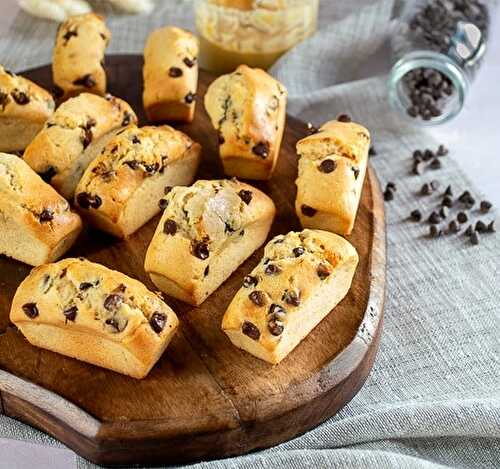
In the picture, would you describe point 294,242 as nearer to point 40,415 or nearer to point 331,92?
point 40,415

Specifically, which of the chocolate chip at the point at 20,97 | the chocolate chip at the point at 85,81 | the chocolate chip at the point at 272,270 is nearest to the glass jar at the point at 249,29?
the chocolate chip at the point at 85,81

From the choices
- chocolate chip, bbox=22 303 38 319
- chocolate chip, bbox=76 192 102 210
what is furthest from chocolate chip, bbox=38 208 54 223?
chocolate chip, bbox=22 303 38 319

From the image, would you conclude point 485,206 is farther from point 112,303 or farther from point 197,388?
point 112,303

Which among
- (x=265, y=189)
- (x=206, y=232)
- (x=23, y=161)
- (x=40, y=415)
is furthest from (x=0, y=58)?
(x=40, y=415)

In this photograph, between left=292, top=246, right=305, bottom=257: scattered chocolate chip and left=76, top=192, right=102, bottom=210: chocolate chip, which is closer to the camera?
left=292, top=246, right=305, bottom=257: scattered chocolate chip

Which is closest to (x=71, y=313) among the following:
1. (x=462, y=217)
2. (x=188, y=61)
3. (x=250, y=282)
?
(x=250, y=282)

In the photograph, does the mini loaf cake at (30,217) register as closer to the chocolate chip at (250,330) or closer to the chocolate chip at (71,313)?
the chocolate chip at (71,313)

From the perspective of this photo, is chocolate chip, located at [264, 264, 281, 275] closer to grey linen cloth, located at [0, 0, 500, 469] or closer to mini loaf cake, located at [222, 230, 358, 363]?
mini loaf cake, located at [222, 230, 358, 363]
